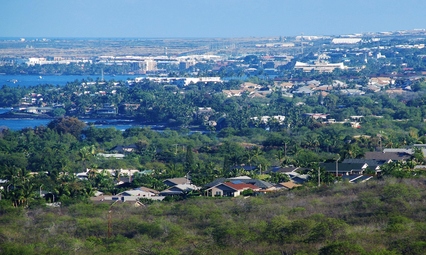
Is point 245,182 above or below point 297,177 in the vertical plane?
above

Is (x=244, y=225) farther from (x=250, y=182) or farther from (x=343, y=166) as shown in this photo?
(x=343, y=166)

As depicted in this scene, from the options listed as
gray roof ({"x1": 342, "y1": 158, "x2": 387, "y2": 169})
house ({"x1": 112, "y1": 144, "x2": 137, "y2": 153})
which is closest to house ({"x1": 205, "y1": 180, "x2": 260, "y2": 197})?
gray roof ({"x1": 342, "y1": 158, "x2": 387, "y2": 169})

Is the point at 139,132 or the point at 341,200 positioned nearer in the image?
the point at 341,200

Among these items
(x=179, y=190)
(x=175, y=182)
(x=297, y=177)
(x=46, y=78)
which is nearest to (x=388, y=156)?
(x=297, y=177)

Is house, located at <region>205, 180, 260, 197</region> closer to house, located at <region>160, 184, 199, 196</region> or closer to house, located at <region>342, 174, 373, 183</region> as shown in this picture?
house, located at <region>160, 184, 199, 196</region>

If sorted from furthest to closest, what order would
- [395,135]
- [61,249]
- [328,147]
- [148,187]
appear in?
[395,135] < [328,147] < [148,187] < [61,249]

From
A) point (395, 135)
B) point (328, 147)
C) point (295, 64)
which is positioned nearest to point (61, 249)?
point (328, 147)

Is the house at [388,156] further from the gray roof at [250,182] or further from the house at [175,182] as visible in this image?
the house at [175,182]

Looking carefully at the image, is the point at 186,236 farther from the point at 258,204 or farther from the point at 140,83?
the point at 140,83
